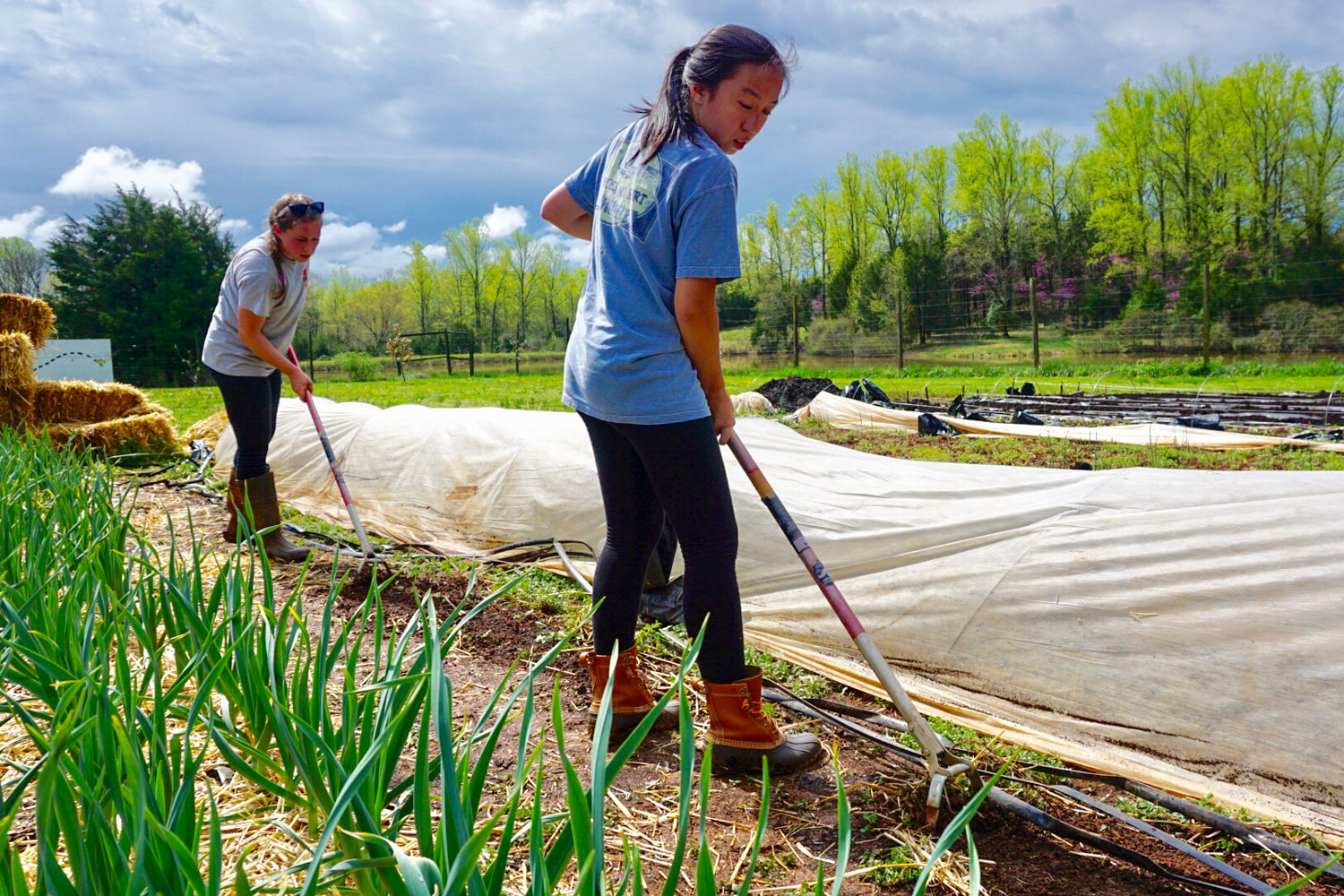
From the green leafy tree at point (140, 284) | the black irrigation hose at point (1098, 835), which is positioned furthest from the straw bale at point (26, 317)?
the green leafy tree at point (140, 284)

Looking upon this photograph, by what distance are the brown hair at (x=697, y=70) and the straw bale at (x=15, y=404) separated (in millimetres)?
6641

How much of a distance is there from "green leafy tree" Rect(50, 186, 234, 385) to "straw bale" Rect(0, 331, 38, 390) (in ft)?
50.2

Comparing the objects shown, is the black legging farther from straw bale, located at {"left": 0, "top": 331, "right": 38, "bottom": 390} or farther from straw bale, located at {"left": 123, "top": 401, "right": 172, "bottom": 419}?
straw bale, located at {"left": 0, "top": 331, "right": 38, "bottom": 390}

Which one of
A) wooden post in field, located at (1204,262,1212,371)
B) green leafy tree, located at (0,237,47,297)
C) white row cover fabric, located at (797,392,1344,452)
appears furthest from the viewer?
green leafy tree, located at (0,237,47,297)

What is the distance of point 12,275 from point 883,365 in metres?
32.1

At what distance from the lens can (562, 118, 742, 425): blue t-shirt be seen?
1472mm

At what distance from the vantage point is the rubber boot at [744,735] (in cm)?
165

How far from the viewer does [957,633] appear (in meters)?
2.11

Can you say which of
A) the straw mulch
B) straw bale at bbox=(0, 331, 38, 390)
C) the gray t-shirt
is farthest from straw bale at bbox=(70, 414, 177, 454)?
the gray t-shirt

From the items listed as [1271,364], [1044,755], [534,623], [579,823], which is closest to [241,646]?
[579,823]

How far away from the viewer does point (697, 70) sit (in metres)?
1.52

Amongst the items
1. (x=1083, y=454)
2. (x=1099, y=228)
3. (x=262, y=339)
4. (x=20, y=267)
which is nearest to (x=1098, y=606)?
(x=262, y=339)

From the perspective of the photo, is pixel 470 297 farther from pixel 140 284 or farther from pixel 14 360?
pixel 14 360

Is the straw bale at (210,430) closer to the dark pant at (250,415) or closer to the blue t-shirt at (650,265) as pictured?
the dark pant at (250,415)
